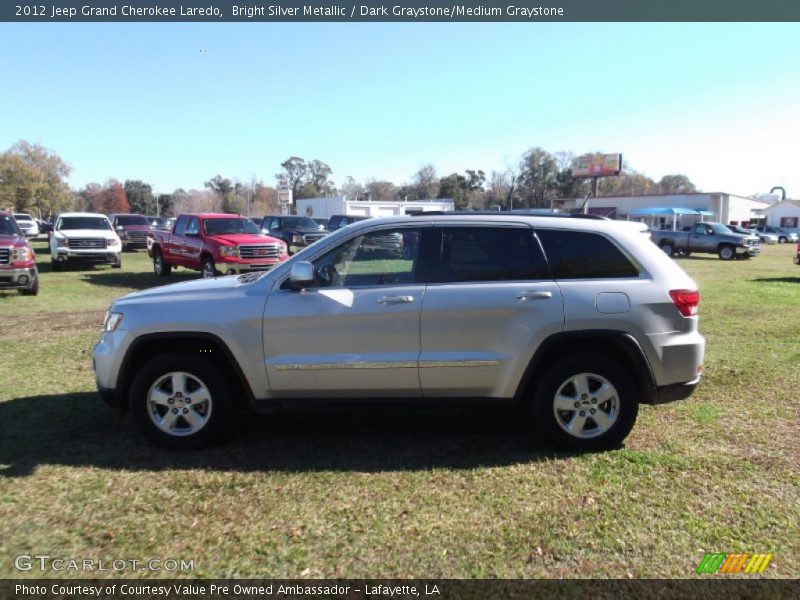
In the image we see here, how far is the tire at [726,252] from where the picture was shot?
25797mm

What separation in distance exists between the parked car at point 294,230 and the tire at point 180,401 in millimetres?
17402

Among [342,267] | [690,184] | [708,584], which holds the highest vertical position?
[690,184]

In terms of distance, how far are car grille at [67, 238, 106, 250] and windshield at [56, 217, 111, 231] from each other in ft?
3.28

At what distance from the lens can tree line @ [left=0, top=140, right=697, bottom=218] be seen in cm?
6425

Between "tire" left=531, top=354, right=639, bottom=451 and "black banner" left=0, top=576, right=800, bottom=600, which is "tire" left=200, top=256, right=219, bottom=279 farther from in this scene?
"black banner" left=0, top=576, right=800, bottom=600

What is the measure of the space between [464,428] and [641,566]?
1998 mm

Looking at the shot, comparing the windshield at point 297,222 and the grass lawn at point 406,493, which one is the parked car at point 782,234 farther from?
the grass lawn at point 406,493

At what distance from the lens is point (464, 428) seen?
470 centimetres

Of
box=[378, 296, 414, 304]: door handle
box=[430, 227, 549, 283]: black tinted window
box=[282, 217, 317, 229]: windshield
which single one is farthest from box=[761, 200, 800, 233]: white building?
box=[378, 296, 414, 304]: door handle

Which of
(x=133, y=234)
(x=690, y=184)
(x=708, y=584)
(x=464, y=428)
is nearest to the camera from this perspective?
(x=708, y=584)

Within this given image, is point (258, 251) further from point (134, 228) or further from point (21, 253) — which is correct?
point (134, 228)

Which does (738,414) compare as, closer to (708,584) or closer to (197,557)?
(708,584)

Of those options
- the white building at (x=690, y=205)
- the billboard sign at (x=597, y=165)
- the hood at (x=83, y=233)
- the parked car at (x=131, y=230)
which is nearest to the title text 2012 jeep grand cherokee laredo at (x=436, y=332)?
the hood at (x=83, y=233)

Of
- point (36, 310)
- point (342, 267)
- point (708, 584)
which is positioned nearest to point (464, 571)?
point (708, 584)
